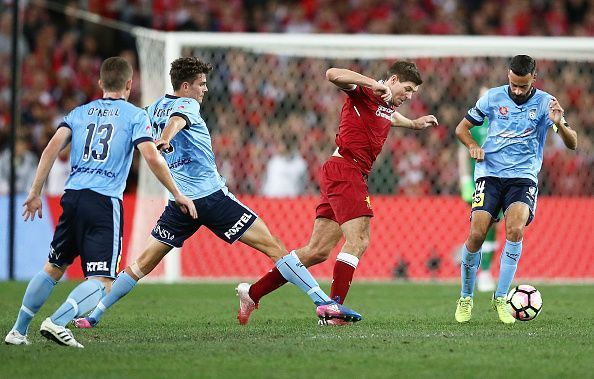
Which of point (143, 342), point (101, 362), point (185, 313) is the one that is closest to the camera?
point (101, 362)

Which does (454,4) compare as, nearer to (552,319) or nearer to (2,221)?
(2,221)

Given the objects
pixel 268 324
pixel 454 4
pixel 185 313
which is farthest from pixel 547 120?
pixel 454 4

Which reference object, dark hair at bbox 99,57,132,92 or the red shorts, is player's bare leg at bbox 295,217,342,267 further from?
dark hair at bbox 99,57,132,92

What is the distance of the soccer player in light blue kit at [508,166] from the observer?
9.34 metres

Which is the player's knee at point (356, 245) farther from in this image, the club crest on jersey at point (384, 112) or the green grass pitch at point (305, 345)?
the club crest on jersey at point (384, 112)

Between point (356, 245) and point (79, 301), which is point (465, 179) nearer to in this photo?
point (356, 245)

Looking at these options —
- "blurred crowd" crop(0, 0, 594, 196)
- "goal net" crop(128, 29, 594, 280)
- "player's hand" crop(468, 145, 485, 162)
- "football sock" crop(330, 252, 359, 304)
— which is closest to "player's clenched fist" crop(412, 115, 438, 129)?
"player's hand" crop(468, 145, 485, 162)

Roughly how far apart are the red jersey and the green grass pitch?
56.1 inches

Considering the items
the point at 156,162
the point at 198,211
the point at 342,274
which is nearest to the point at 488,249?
the point at 342,274

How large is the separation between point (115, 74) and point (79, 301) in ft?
5.02

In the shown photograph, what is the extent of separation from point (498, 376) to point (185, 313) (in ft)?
15.8

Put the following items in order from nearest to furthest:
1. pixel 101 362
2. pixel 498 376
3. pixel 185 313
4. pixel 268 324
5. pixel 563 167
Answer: pixel 498 376 → pixel 101 362 → pixel 268 324 → pixel 185 313 → pixel 563 167

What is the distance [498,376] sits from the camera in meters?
6.21

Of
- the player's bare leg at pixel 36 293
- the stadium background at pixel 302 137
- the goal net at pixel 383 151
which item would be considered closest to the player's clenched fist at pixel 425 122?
the player's bare leg at pixel 36 293
